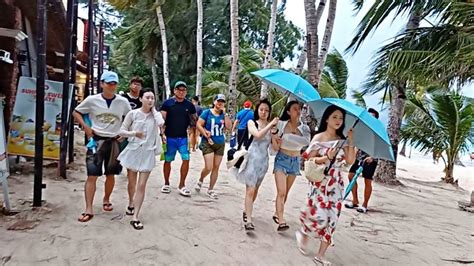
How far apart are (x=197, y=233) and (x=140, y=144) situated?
3.98ft

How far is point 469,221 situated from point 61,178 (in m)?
6.99

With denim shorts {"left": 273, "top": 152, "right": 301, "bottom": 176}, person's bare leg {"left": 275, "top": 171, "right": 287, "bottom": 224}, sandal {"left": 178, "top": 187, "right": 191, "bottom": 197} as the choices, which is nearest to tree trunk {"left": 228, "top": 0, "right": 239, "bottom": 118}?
sandal {"left": 178, "top": 187, "right": 191, "bottom": 197}

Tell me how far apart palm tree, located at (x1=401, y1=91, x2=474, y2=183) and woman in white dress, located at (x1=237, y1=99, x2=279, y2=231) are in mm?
7731

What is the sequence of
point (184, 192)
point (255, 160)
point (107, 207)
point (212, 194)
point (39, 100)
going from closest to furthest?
1. point (255, 160)
2. point (39, 100)
3. point (107, 207)
4. point (184, 192)
5. point (212, 194)

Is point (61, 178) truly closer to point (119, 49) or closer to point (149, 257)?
point (149, 257)

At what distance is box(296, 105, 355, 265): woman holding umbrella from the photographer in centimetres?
400

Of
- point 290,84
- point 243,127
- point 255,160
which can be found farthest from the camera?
point 243,127

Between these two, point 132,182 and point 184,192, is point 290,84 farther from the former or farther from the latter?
point 184,192

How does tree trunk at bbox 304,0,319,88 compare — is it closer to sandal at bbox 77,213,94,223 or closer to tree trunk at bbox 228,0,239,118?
tree trunk at bbox 228,0,239,118

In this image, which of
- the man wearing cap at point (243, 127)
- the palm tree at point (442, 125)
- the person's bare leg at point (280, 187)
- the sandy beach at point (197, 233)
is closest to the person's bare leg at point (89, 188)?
the sandy beach at point (197, 233)

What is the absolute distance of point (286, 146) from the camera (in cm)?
479

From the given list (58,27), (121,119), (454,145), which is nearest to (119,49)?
(58,27)

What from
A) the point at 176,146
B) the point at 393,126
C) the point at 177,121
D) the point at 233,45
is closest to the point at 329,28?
the point at 393,126

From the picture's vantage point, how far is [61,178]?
6863 millimetres
